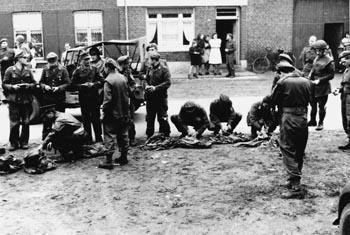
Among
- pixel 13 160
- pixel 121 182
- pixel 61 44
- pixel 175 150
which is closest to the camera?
pixel 121 182

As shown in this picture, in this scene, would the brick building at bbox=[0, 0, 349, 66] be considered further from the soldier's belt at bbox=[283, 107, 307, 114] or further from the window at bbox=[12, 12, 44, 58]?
the soldier's belt at bbox=[283, 107, 307, 114]

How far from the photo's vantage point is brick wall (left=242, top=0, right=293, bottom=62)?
25.5m

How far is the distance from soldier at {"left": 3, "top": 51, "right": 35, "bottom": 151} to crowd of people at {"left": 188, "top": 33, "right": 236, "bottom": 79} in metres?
13.8

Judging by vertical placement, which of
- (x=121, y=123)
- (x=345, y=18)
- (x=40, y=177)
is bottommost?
(x=40, y=177)

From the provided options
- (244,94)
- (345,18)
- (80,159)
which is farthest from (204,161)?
(345,18)

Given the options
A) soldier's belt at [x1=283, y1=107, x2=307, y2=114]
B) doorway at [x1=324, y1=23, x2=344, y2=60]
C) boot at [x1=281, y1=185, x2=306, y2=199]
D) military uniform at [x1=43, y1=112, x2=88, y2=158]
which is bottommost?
boot at [x1=281, y1=185, x2=306, y2=199]

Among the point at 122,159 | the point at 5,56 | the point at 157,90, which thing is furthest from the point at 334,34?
the point at 122,159

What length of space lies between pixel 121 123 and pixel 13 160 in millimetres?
2029

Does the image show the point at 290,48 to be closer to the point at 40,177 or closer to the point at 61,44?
the point at 61,44

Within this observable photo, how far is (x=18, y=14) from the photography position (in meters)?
24.9

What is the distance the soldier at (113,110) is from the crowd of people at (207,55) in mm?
14643

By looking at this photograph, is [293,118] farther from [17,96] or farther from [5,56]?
[5,56]

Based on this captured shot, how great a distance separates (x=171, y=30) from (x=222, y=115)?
15.4 m

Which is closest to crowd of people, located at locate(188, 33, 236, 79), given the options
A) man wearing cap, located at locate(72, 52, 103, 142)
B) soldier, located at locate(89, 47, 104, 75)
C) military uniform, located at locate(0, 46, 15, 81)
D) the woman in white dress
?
the woman in white dress
